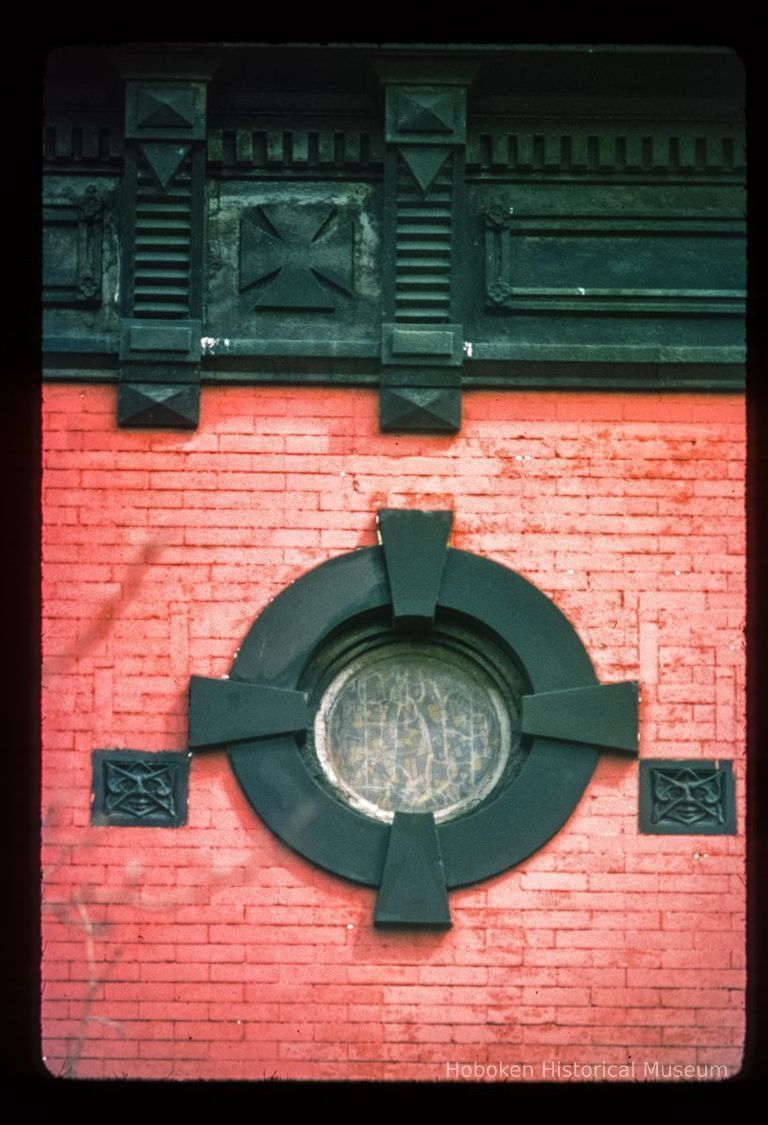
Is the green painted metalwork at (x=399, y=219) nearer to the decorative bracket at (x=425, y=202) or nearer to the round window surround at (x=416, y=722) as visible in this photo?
the decorative bracket at (x=425, y=202)

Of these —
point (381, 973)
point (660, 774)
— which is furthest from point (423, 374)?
point (381, 973)

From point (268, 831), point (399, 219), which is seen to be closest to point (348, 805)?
point (268, 831)

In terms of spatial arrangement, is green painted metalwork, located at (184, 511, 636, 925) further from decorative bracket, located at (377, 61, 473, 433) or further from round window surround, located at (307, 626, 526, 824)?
decorative bracket, located at (377, 61, 473, 433)

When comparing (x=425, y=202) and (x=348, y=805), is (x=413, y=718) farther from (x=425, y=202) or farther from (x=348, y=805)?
(x=425, y=202)

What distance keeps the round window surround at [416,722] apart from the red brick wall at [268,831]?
0.39 meters

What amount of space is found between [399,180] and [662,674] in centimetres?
239

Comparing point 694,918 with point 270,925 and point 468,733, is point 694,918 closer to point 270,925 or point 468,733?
point 468,733

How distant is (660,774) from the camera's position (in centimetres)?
697

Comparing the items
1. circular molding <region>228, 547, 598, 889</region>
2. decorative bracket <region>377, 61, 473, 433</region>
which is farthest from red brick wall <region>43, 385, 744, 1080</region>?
decorative bracket <region>377, 61, 473, 433</region>

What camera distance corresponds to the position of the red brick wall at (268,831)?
6.77 meters

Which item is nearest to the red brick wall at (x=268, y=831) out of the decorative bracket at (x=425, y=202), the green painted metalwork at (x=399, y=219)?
the green painted metalwork at (x=399, y=219)

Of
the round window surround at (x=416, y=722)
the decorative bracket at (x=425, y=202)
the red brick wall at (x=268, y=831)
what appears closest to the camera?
the red brick wall at (x=268, y=831)

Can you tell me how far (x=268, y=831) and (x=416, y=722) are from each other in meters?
0.78

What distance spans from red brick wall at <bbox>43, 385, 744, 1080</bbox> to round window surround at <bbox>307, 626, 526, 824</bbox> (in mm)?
388
